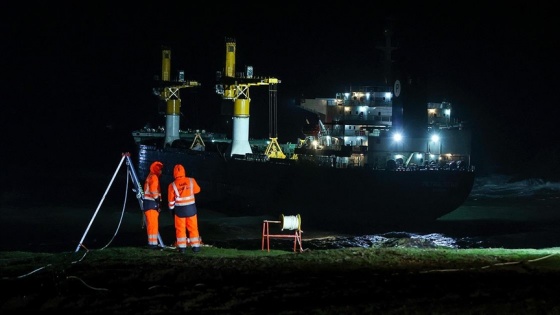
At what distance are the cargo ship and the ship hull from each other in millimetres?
49

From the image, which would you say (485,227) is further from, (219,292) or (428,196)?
(219,292)

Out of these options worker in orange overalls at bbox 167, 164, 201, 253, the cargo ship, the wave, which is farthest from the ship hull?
worker in orange overalls at bbox 167, 164, 201, 253

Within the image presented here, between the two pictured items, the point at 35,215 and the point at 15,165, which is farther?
the point at 15,165

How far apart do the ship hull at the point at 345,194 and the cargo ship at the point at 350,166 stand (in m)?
0.05

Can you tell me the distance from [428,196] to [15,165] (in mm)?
68544

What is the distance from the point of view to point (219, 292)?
19.6ft

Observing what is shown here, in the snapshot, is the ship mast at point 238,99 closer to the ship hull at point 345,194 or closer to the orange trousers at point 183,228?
the ship hull at point 345,194

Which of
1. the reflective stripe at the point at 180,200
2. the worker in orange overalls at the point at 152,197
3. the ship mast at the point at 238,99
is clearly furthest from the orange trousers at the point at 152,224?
the ship mast at the point at 238,99

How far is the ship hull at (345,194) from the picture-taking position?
31047 mm

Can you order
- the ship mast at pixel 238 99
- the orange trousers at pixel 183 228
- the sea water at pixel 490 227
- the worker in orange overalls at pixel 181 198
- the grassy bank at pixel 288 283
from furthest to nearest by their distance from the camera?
1. the ship mast at pixel 238 99
2. the sea water at pixel 490 227
3. the orange trousers at pixel 183 228
4. the worker in orange overalls at pixel 181 198
5. the grassy bank at pixel 288 283

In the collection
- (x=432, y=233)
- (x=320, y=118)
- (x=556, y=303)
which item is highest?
(x=320, y=118)

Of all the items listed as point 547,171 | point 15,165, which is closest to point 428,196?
point 547,171

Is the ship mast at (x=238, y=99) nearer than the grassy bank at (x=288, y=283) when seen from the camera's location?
No

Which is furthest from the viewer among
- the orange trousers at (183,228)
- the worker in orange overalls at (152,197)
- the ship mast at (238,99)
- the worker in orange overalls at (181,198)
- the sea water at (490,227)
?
the ship mast at (238,99)
